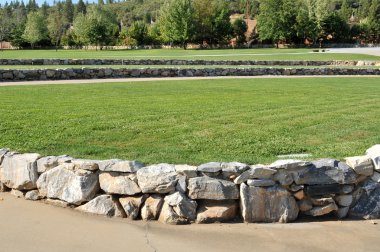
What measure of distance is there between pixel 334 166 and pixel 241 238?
1562 millimetres

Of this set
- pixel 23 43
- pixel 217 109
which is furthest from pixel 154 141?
pixel 23 43

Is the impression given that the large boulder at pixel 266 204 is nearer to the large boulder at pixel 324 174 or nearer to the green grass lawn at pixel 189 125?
the large boulder at pixel 324 174

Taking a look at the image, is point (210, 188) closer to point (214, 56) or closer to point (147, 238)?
point (147, 238)

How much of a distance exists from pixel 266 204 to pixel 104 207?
2043 mm

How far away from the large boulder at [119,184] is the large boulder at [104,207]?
0.12m

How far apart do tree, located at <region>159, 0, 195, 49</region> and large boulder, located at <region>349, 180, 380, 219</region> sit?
268 feet

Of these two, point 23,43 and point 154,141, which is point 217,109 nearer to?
point 154,141

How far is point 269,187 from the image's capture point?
5.72 metres

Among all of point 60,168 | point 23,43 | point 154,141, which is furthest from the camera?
point 23,43

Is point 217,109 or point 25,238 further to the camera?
point 217,109

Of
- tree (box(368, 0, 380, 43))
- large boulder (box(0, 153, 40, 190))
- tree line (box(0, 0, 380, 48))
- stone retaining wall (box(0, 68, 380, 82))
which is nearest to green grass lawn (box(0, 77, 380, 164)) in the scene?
large boulder (box(0, 153, 40, 190))

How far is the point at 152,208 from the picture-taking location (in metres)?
5.77

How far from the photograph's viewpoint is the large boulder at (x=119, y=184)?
19.2 ft

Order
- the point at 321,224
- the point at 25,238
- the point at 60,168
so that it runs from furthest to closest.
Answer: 1. the point at 60,168
2. the point at 321,224
3. the point at 25,238
